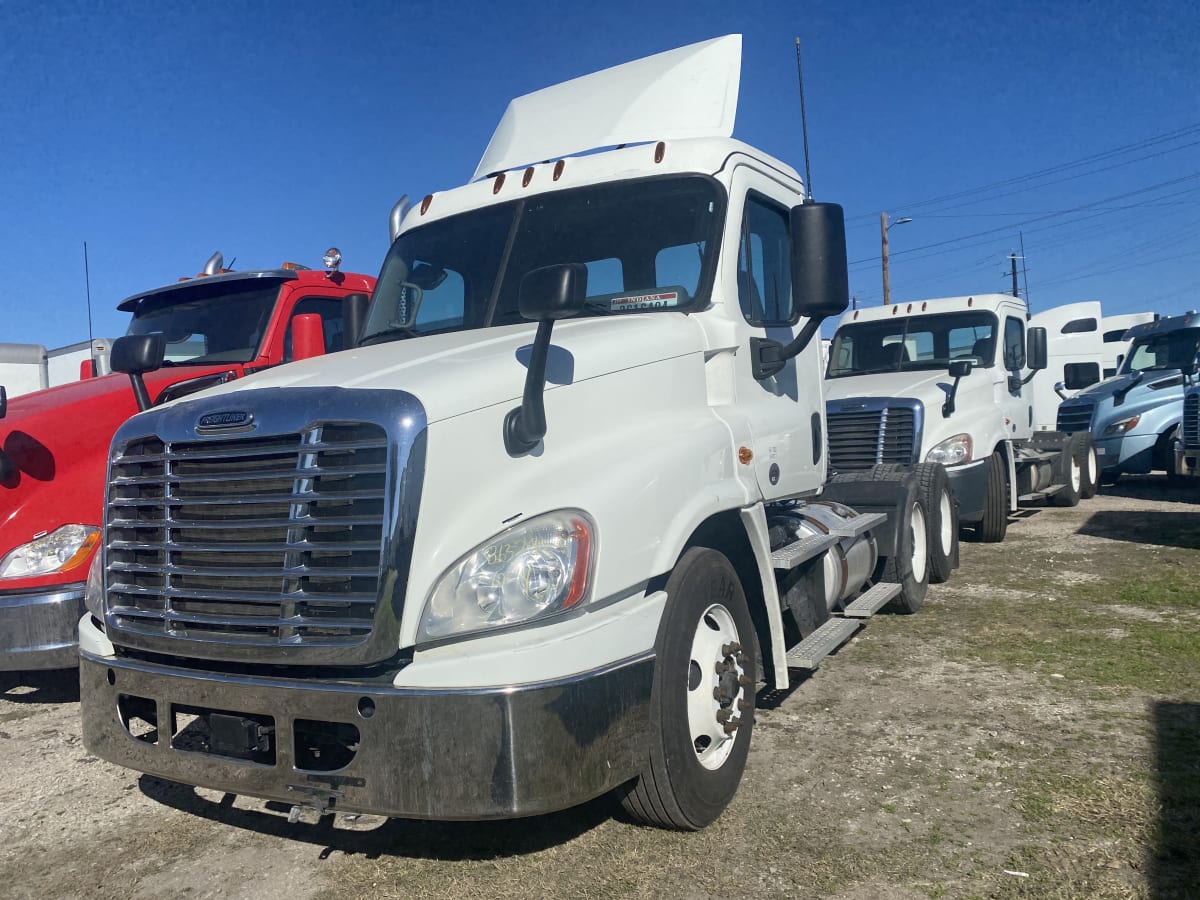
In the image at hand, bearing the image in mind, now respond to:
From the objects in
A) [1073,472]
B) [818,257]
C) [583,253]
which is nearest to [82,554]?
[583,253]

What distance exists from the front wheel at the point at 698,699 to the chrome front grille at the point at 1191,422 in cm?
999

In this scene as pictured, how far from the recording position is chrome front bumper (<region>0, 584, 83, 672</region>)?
14.9 feet

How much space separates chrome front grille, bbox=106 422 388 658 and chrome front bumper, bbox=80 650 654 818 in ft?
0.56

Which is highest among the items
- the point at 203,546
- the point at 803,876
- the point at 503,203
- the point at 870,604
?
the point at 503,203

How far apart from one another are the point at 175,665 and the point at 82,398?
285 centimetres

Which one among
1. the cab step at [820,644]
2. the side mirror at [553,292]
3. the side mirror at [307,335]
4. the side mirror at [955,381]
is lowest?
the cab step at [820,644]

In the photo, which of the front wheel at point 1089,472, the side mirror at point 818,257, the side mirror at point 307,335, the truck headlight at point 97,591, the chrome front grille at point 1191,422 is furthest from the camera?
the front wheel at point 1089,472

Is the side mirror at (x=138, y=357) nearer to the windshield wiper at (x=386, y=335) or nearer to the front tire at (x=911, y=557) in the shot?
the windshield wiper at (x=386, y=335)

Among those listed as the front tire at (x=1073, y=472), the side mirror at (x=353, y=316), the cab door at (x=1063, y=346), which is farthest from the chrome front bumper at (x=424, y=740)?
the cab door at (x=1063, y=346)

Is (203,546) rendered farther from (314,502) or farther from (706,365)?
(706,365)

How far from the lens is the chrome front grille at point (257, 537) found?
2.73 metres

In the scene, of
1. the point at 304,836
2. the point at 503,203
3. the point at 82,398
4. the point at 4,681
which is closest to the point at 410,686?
the point at 304,836

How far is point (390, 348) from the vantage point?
3.90 m

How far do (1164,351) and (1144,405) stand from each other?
1.51m
